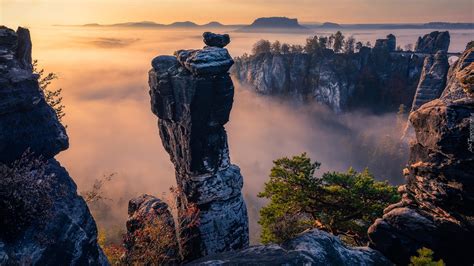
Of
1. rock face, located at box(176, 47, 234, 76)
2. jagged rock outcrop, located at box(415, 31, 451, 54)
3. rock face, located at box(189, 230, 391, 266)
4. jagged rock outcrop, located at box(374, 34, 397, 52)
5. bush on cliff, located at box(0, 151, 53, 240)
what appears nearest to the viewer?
bush on cliff, located at box(0, 151, 53, 240)

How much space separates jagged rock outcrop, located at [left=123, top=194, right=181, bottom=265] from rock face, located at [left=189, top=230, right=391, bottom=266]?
24.8 feet

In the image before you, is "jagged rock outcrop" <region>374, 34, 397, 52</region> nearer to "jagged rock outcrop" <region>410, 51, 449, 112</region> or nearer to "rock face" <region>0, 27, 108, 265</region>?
"jagged rock outcrop" <region>410, 51, 449, 112</region>

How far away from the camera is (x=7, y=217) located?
1299cm

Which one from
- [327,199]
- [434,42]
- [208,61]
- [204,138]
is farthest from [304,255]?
[434,42]

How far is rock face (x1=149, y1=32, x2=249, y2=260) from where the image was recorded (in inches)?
1075

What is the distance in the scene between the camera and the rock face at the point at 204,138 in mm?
27312

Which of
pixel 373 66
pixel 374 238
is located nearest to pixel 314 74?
pixel 373 66

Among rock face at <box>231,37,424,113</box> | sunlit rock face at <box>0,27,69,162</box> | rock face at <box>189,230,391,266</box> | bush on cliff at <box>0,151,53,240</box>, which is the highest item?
sunlit rock face at <box>0,27,69,162</box>

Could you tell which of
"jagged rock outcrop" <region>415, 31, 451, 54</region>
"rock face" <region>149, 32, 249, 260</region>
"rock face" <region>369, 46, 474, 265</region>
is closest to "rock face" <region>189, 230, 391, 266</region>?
"rock face" <region>369, 46, 474, 265</region>

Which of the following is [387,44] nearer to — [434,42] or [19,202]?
[434,42]

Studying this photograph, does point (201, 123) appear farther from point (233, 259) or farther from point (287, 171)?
point (233, 259)

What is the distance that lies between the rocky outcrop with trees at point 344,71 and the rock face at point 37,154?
130946 mm

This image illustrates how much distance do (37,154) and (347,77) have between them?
13759 cm

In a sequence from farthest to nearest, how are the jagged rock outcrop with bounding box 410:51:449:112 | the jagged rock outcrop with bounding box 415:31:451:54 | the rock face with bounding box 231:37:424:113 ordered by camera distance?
the rock face with bounding box 231:37:424:113 < the jagged rock outcrop with bounding box 415:31:451:54 < the jagged rock outcrop with bounding box 410:51:449:112
